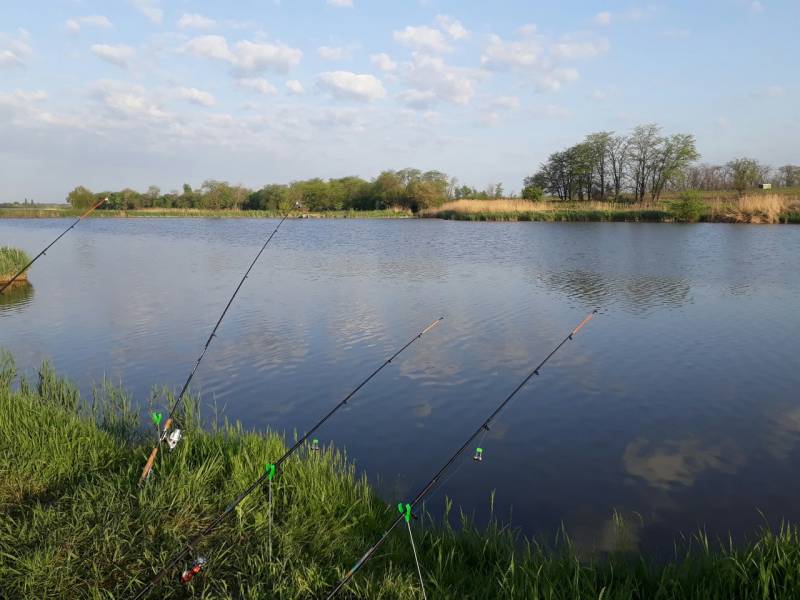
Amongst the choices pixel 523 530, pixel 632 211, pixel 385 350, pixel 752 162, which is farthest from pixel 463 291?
pixel 752 162

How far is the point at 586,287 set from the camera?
1552 cm

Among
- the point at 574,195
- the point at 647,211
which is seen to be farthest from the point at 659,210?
the point at 574,195

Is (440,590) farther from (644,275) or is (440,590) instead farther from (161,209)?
(161,209)

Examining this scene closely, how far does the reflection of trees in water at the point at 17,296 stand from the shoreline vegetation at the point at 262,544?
11.3 m

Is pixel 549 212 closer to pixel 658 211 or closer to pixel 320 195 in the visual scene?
pixel 658 211

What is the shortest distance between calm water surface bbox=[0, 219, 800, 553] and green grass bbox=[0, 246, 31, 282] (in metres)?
0.91

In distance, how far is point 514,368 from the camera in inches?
329

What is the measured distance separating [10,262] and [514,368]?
1622 cm

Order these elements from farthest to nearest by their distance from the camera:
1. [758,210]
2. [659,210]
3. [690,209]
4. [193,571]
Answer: [659,210] → [690,209] → [758,210] → [193,571]

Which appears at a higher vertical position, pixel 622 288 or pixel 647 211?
pixel 647 211

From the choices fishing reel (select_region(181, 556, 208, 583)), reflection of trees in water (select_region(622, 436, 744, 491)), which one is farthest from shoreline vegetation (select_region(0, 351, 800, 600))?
reflection of trees in water (select_region(622, 436, 744, 491))

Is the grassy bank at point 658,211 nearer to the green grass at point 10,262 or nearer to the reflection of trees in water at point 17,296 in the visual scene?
the green grass at point 10,262

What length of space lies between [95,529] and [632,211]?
48.3 meters

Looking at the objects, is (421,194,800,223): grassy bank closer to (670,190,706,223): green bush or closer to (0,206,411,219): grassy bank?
(670,190,706,223): green bush
